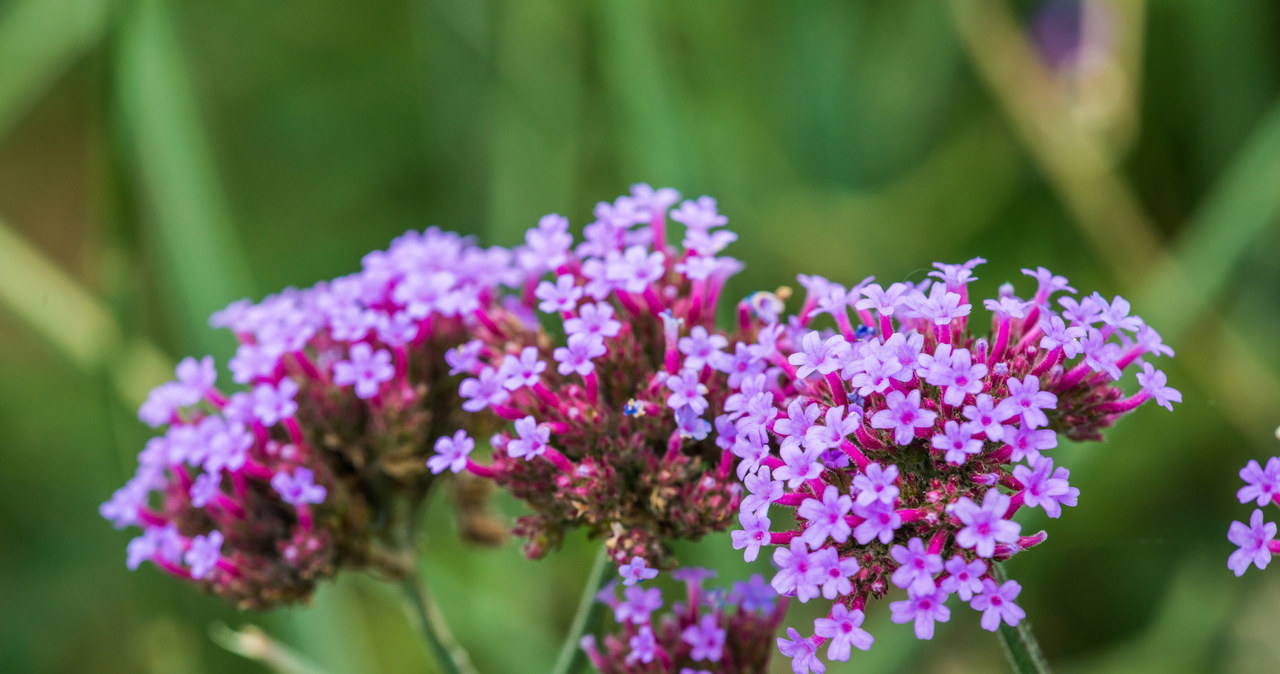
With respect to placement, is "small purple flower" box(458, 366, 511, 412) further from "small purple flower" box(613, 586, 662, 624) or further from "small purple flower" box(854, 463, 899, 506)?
"small purple flower" box(854, 463, 899, 506)

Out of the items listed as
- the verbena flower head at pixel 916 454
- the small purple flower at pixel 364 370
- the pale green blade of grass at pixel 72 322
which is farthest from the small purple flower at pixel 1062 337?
the pale green blade of grass at pixel 72 322

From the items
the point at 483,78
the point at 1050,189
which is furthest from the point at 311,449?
the point at 1050,189

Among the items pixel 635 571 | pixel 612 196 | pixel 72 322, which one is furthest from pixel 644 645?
pixel 612 196

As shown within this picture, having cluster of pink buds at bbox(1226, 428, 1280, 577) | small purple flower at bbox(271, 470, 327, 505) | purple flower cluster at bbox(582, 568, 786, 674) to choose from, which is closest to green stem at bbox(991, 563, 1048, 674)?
cluster of pink buds at bbox(1226, 428, 1280, 577)

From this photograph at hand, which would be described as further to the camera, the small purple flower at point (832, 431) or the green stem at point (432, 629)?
the green stem at point (432, 629)

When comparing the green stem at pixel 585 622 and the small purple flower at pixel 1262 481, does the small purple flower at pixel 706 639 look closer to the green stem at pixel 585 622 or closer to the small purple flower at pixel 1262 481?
the green stem at pixel 585 622

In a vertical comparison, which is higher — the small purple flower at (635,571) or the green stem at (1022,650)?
the small purple flower at (635,571)
